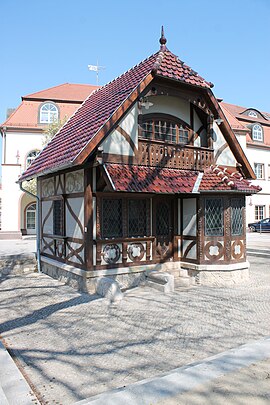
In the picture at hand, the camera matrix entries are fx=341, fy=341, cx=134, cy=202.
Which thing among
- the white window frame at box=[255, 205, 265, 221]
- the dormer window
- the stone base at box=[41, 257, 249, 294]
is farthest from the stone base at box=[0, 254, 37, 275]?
the dormer window

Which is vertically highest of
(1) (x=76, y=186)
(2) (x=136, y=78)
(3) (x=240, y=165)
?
(2) (x=136, y=78)

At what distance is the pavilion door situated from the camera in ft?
33.2

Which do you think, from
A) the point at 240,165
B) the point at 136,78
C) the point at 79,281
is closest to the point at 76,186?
the point at 79,281

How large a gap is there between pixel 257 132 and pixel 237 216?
81.8 ft

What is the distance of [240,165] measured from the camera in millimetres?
11648

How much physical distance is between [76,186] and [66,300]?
302 cm

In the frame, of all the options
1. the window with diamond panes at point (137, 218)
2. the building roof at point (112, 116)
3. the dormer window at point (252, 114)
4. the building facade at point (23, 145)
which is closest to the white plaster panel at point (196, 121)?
the building roof at point (112, 116)

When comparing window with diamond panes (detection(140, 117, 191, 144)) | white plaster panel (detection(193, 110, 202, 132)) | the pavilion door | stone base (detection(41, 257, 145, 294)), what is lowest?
stone base (detection(41, 257, 145, 294))

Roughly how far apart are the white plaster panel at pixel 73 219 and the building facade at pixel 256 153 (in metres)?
23.6

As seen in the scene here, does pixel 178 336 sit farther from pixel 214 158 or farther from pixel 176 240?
pixel 214 158

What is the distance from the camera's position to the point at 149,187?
8.59m

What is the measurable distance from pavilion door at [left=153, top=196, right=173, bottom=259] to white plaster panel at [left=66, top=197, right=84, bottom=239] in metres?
2.23

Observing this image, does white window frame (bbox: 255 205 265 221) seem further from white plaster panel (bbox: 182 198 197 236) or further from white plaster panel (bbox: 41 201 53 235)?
white plaster panel (bbox: 41 201 53 235)

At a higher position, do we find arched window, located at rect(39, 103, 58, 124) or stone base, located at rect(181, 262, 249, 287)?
arched window, located at rect(39, 103, 58, 124)
